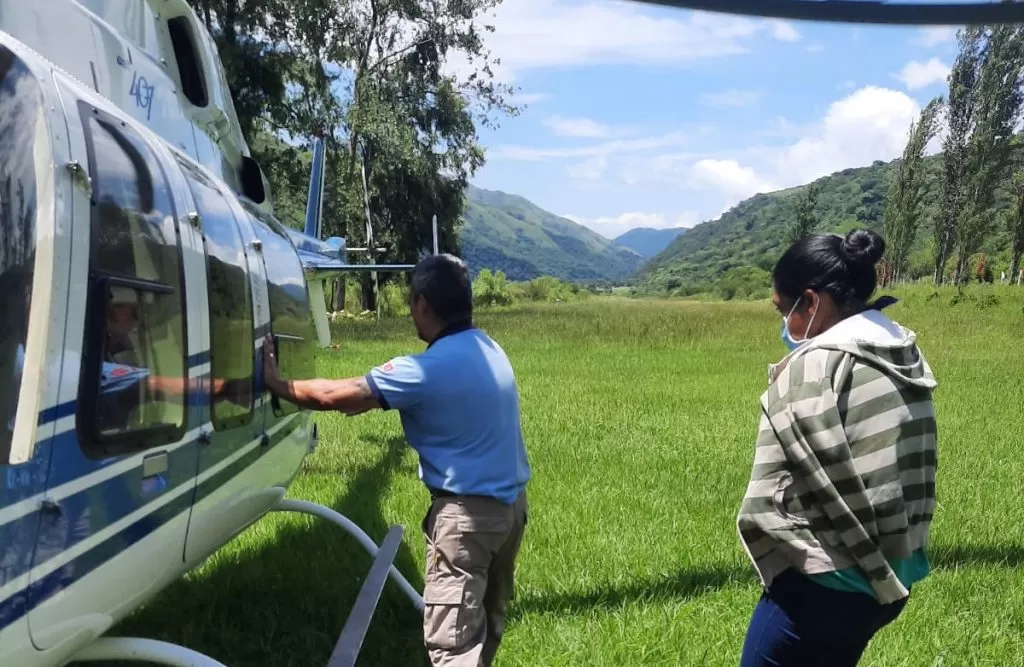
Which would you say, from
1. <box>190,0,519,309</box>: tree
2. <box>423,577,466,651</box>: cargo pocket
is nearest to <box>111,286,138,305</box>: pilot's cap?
<box>423,577,466,651</box>: cargo pocket

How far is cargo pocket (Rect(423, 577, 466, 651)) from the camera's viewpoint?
2756 millimetres

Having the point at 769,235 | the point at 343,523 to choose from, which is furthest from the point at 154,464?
the point at 769,235

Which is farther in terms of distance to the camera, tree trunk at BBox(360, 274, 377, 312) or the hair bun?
tree trunk at BBox(360, 274, 377, 312)

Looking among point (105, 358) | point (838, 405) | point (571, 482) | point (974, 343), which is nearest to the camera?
point (105, 358)

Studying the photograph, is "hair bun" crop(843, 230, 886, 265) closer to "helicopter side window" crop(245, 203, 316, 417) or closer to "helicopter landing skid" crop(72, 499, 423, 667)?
"helicopter landing skid" crop(72, 499, 423, 667)

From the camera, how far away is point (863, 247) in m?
2.21

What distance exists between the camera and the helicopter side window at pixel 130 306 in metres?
1.80

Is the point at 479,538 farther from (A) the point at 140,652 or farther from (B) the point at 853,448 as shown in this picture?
(B) the point at 853,448

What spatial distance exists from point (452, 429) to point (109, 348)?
1.18m

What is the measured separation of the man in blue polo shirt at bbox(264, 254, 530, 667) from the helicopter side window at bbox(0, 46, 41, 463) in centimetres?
118

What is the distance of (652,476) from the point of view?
684cm

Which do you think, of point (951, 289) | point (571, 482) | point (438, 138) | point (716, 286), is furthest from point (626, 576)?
point (716, 286)

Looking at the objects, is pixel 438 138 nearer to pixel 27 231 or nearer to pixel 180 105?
pixel 180 105

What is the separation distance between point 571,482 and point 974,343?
15.0m
